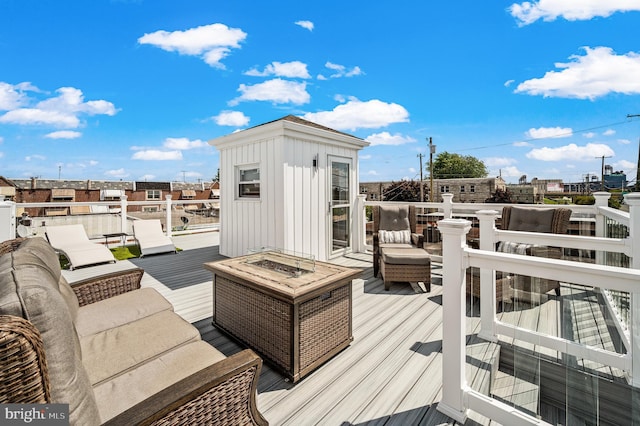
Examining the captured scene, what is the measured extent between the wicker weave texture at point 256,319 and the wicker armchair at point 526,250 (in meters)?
1.43

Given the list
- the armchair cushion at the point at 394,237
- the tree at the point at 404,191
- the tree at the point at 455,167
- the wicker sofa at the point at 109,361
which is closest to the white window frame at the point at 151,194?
the tree at the point at 404,191

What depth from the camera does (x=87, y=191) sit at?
3206 centimetres

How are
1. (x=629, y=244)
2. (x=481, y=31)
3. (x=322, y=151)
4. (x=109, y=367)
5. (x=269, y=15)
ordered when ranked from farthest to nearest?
(x=481, y=31) → (x=269, y=15) → (x=322, y=151) → (x=629, y=244) → (x=109, y=367)

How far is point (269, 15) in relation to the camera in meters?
7.91

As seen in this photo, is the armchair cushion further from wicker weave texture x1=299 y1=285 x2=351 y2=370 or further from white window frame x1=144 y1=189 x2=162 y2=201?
white window frame x1=144 y1=189 x2=162 y2=201

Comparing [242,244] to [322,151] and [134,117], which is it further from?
[134,117]

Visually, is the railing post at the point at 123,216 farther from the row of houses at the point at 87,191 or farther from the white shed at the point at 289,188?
the row of houses at the point at 87,191

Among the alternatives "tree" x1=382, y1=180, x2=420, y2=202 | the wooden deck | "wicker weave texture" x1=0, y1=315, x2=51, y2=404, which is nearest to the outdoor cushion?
the wooden deck

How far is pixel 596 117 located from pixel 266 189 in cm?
3479

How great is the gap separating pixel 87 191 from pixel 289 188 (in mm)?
38115

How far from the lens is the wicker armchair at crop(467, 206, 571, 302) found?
1.97 metres

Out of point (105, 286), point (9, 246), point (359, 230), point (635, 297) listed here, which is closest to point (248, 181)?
point (359, 230)

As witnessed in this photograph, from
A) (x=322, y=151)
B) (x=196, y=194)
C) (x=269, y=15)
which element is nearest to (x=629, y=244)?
(x=322, y=151)

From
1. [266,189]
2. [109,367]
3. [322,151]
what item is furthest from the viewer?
[322,151]
